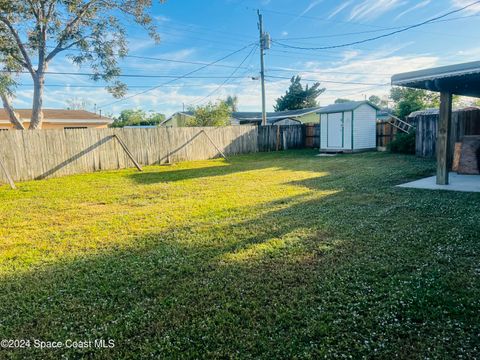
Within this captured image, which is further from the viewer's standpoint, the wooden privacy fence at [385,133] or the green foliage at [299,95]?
the green foliage at [299,95]

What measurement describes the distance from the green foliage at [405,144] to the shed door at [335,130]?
2.46 metres

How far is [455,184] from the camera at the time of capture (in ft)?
20.7

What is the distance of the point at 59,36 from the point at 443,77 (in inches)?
542

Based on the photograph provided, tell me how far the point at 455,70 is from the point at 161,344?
19.9 ft

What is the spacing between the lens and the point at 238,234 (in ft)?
12.5

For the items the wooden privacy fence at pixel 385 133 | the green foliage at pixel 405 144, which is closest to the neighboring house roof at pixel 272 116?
the wooden privacy fence at pixel 385 133

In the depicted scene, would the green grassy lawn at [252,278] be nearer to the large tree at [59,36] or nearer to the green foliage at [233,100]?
the large tree at [59,36]

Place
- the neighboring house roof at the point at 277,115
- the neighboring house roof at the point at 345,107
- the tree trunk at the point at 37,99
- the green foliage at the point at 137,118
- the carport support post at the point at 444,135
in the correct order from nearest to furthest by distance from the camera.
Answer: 1. the carport support post at the point at 444,135
2. the tree trunk at the point at 37,99
3. the neighboring house roof at the point at 345,107
4. the neighboring house roof at the point at 277,115
5. the green foliage at the point at 137,118

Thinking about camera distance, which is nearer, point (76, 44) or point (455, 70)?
point (455, 70)

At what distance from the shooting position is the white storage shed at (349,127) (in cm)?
1481

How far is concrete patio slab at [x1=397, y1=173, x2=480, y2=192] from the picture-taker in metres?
5.91

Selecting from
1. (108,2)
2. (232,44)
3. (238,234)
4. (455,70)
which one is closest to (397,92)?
(232,44)

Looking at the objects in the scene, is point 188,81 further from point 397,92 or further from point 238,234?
point 397,92

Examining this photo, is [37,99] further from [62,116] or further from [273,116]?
[273,116]
